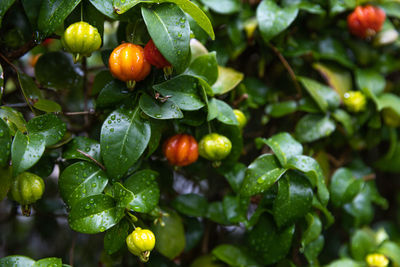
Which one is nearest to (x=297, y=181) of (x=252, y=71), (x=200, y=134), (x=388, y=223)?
(x=200, y=134)

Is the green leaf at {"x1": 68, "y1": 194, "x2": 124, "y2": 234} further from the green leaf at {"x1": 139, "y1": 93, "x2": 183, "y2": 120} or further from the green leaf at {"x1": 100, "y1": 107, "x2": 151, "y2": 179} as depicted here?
the green leaf at {"x1": 139, "y1": 93, "x2": 183, "y2": 120}

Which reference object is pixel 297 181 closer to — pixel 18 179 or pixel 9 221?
pixel 18 179

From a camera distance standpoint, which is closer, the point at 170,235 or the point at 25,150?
the point at 25,150

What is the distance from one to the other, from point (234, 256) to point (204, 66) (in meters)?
0.47

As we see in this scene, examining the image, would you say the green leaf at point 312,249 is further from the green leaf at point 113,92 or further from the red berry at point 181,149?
the green leaf at point 113,92

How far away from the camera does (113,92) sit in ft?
2.44

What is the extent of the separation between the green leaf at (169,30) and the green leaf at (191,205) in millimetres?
366

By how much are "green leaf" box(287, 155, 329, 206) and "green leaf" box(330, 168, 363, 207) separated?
0.17 metres

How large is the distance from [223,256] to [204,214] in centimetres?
11

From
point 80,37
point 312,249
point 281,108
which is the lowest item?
point 312,249

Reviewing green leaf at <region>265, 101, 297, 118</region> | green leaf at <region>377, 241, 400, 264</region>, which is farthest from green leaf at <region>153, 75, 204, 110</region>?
green leaf at <region>377, 241, 400, 264</region>

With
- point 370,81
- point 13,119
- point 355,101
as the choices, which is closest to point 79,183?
point 13,119

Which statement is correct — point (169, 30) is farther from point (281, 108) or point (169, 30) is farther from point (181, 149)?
point (281, 108)

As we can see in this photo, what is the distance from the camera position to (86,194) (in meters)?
0.69
